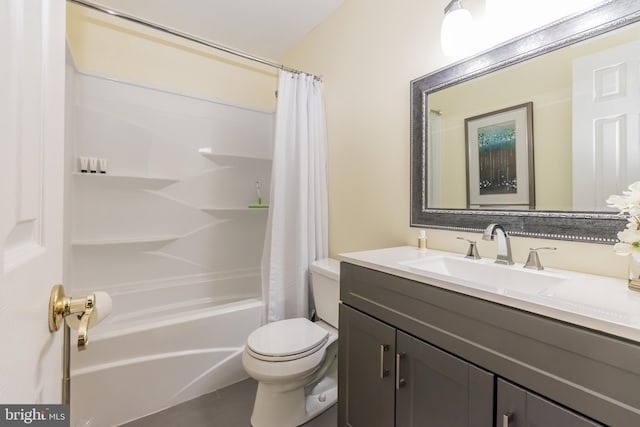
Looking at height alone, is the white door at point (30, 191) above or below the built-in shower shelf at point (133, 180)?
below

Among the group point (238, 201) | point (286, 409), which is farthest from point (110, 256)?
point (286, 409)

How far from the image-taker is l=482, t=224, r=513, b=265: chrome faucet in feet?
3.67

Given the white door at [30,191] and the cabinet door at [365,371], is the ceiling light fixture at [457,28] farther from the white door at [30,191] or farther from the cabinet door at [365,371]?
the white door at [30,191]

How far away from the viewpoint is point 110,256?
2.21m

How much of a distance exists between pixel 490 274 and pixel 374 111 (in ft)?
3.78

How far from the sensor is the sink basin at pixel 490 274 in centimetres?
94

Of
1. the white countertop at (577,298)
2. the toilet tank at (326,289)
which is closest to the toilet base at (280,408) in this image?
the toilet tank at (326,289)

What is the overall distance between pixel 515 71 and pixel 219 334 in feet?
6.77

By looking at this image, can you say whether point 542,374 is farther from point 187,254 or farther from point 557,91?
point 187,254

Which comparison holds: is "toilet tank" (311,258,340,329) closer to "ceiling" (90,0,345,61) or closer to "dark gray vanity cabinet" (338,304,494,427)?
"dark gray vanity cabinet" (338,304,494,427)

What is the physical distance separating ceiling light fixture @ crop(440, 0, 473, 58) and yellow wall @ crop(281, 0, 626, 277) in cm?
16

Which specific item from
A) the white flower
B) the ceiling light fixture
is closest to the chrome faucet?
the white flower

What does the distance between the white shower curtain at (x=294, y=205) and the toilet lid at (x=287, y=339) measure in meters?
0.32

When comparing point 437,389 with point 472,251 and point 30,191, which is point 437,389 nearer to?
point 472,251
